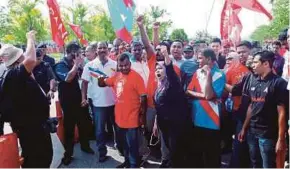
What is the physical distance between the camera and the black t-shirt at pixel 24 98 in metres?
3.72

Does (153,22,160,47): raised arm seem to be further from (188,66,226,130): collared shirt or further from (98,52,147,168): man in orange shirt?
(188,66,226,130): collared shirt

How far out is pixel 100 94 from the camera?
17.7 ft

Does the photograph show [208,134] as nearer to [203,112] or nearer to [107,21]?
[203,112]

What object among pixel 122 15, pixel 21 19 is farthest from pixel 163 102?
pixel 21 19

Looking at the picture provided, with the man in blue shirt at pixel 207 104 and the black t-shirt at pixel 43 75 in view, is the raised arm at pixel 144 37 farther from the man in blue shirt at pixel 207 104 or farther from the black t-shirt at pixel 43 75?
the black t-shirt at pixel 43 75

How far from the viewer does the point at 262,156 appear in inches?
149

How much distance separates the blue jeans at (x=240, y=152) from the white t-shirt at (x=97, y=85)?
200 centimetres

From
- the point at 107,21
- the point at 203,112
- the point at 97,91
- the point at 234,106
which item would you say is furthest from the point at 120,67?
the point at 107,21

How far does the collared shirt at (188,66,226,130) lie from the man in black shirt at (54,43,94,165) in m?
1.91

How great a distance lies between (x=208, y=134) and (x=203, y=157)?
1.19ft

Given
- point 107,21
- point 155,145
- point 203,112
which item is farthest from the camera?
point 107,21

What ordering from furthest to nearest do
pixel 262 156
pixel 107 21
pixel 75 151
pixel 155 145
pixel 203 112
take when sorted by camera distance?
1. pixel 107 21
2. pixel 75 151
3. pixel 155 145
4. pixel 203 112
5. pixel 262 156

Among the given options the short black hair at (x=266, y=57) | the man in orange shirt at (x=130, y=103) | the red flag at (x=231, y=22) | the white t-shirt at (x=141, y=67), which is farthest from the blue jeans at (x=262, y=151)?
the red flag at (x=231, y=22)

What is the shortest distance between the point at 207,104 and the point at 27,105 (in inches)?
82.7
